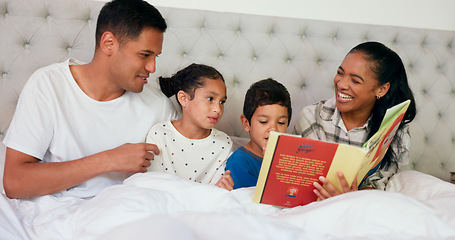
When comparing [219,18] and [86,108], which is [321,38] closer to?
[219,18]

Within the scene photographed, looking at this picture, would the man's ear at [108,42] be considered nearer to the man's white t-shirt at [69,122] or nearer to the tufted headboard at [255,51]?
the man's white t-shirt at [69,122]

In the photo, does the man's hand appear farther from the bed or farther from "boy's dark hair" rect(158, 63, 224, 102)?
"boy's dark hair" rect(158, 63, 224, 102)

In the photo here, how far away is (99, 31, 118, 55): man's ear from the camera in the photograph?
147cm

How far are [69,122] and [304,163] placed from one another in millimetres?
819

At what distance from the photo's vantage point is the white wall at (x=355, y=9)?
2.11 metres

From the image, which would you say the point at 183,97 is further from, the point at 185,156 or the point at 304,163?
the point at 304,163

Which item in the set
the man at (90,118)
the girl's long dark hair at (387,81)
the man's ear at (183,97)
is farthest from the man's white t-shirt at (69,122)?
the girl's long dark hair at (387,81)

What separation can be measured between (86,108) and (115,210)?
21.6 inches

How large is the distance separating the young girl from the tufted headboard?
1.39ft

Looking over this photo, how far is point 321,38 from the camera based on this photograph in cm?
215

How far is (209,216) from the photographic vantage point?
98 centimetres

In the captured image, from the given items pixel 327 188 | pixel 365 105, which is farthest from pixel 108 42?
pixel 365 105

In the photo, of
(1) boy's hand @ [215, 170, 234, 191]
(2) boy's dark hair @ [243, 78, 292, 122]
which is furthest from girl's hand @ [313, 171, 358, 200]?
(2) boy's dark hair @ [243, 78, 292, 122]

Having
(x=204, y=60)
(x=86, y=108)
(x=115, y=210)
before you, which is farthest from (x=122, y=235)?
(x=204, y=60)
